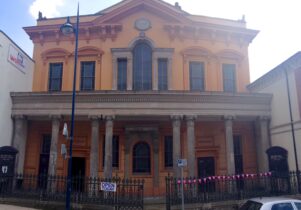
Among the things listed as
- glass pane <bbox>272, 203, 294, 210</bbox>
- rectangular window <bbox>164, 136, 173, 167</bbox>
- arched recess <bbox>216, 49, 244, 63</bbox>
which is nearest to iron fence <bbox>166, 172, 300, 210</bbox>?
rectangular window <bbox>164, 136, 173, 167</bbox>

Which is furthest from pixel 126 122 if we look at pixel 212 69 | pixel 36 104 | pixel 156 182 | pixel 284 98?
pixel 284 98

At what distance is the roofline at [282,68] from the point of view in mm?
16781

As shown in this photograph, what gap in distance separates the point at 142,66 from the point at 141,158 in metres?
6.66

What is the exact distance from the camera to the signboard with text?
723 inches

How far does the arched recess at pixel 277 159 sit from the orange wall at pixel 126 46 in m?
5.48

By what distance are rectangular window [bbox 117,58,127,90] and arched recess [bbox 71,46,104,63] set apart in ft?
4.89

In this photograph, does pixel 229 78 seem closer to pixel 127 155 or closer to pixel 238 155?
pixel 238 155

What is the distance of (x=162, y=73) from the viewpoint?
2094 centimetres

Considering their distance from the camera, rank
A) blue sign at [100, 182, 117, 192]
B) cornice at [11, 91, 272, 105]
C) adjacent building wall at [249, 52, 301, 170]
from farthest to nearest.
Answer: cornice at [11, 91, 272, 105] < adjacent building wall at [249, 52, 301, 170] < blue sign at [100, 182, 117, 192]

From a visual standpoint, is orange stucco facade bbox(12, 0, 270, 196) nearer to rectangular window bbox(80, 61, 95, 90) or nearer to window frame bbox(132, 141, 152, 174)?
window frame bbox(132, 141, 152, 174)

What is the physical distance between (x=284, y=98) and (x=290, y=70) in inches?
70.0

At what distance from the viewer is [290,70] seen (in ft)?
57.5

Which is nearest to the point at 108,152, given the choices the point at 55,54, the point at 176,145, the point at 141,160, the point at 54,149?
the point at 54,149

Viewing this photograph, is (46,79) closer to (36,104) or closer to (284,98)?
(36,104)
